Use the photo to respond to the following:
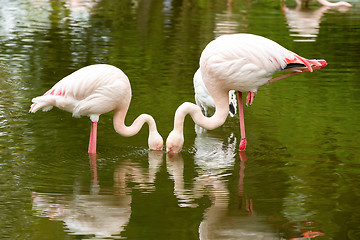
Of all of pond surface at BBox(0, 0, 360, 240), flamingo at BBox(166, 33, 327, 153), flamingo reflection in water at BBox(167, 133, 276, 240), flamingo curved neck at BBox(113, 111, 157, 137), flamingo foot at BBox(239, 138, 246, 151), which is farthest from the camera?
flamingo foot at BBox(239, 138, 246, 151)

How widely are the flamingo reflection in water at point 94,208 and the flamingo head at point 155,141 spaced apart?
84cm

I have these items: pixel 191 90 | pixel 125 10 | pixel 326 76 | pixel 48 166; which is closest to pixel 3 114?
pixel 48 166

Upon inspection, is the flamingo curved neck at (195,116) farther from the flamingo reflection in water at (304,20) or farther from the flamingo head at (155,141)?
the flamingo reflection in water at (304,20)

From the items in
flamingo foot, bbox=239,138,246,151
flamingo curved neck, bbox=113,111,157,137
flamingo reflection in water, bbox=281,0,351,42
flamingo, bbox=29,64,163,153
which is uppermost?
flamingo, bbox=29,64,163,153

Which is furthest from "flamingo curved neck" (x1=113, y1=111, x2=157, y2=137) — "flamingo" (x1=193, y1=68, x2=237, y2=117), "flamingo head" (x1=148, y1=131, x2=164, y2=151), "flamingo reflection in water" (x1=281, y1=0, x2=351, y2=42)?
"flamingo reflection in water" (x1=281, y1=0, x2=351, y2=42)

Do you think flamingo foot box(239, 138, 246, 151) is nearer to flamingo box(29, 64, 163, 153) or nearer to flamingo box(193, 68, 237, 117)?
flamingo box(193, 68, 237, 117)

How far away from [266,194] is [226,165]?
1017 millimetres

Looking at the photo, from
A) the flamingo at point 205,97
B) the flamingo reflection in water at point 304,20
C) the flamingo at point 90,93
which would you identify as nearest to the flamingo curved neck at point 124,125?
the flamingo at point 90,93

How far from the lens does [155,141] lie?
7352 millimetres

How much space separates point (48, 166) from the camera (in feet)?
22.1

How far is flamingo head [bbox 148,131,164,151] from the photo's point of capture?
24.1 feet

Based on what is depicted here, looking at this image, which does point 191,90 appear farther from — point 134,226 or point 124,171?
point 134,226

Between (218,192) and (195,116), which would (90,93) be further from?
(218,192)

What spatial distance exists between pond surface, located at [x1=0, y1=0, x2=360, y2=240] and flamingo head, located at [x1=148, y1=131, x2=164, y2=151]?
0.25 feet
